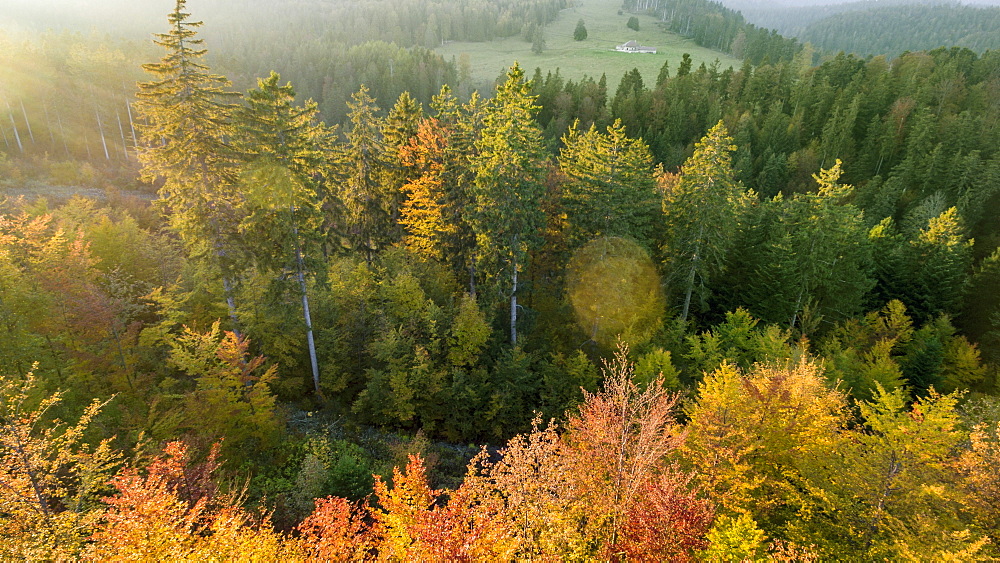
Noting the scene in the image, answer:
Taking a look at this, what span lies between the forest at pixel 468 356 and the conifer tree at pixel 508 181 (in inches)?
7.7

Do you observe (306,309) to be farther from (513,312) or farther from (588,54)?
(588,54)

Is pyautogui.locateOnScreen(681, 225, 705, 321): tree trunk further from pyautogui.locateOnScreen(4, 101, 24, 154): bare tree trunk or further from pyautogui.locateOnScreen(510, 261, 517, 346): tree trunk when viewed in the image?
pyautogui.locateOnScreen(4, 101, 24, 154): bare tree trunk

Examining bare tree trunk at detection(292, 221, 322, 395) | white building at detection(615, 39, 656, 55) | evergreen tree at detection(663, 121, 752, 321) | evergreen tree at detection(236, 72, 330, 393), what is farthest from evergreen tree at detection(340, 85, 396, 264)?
white building at detection(615, 39, 656, 55)

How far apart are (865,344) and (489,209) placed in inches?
1146

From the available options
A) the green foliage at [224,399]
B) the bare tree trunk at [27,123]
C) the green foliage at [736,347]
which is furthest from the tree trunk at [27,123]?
the green foliage at [736,347]

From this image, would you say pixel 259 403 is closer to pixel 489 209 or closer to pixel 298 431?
pixel 298 431

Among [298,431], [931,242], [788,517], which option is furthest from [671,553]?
[931,242]

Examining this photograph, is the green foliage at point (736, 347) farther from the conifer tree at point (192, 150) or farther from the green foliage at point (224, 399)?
the conifer tree at point (192, 150)

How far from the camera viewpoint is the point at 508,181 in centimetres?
2389

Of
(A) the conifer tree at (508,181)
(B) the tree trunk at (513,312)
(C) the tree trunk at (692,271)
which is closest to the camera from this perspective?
(A) the conifer tree at (508,181)

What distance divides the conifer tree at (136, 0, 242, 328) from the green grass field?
101386 millimetres

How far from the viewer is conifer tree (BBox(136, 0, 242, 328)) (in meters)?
18.2

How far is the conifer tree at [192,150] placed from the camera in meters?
18.2

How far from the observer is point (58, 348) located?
18.3m
